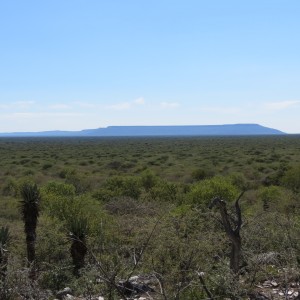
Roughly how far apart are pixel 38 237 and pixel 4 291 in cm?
464

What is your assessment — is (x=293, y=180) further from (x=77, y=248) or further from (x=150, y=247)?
(x=77, y=248)

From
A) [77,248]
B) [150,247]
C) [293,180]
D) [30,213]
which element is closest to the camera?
[77,248]

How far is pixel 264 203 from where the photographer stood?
63.5 ft

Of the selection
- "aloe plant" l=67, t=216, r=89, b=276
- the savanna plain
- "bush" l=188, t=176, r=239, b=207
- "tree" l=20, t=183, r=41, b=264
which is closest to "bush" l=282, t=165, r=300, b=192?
the savanna plain

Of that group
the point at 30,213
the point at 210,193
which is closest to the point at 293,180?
the point at 210,193

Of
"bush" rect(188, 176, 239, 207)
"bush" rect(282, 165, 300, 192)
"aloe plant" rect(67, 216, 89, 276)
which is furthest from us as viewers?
"bush" rect(282, 165, 300, 192)

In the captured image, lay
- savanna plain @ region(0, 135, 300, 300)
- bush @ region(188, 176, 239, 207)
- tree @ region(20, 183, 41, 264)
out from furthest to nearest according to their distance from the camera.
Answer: bush @ region(188, 176, 239, 207)
tree @ region(20, 183, 41, 264)
savanna plain @ region(0, 135, 300, 300)

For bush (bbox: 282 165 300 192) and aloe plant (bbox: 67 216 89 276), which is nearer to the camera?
aloe plant (bbox: 67 216 89 276)

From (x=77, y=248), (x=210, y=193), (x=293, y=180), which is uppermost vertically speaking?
(x=210, y=193)

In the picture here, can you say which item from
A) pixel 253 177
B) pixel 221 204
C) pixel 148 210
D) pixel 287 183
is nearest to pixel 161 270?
pixel 221 204

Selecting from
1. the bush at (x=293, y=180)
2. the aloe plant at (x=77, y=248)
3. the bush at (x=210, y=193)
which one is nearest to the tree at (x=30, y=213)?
the aloe plant at (x=77, y=248)

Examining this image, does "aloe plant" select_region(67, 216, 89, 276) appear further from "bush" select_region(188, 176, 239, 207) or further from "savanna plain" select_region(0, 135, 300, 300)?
"bush" select_region(188, 176, 239, 207)

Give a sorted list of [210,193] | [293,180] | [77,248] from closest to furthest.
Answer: [77,248] → [210,193] → [293,180]

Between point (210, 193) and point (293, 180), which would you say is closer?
point (210, 193)
